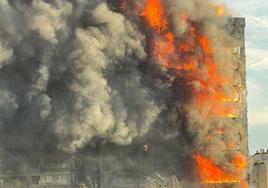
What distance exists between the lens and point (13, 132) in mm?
55031

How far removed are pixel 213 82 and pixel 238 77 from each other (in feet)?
15.8

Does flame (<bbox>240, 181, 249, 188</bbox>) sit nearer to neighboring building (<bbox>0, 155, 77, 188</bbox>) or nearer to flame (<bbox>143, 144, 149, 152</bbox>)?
flame (<bbox>143, 144, 149, 152</bbox>)

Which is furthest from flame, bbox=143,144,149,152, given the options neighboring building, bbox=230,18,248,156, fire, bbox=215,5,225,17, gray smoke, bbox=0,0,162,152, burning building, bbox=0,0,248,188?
fire, bbox=215,5,225,17

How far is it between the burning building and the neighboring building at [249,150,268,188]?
9.64 meters

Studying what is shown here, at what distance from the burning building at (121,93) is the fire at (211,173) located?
0.36ft

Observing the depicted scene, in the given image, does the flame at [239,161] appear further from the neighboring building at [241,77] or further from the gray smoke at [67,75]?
the gray smoke at [67,75]

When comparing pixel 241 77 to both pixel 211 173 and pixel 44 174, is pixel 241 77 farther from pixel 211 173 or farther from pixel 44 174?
pixel 44 174

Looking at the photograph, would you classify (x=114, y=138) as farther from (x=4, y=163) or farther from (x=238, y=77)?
(x=238, y=77)

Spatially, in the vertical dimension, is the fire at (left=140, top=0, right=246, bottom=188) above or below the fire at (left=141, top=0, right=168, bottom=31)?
below

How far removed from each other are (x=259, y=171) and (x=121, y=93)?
996 inches

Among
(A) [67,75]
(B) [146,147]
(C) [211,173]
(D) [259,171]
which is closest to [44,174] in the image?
(A) [67,75]

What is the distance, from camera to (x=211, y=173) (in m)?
61.3

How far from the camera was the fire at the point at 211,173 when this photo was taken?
61.1 m

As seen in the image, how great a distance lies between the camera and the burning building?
53906 mm
